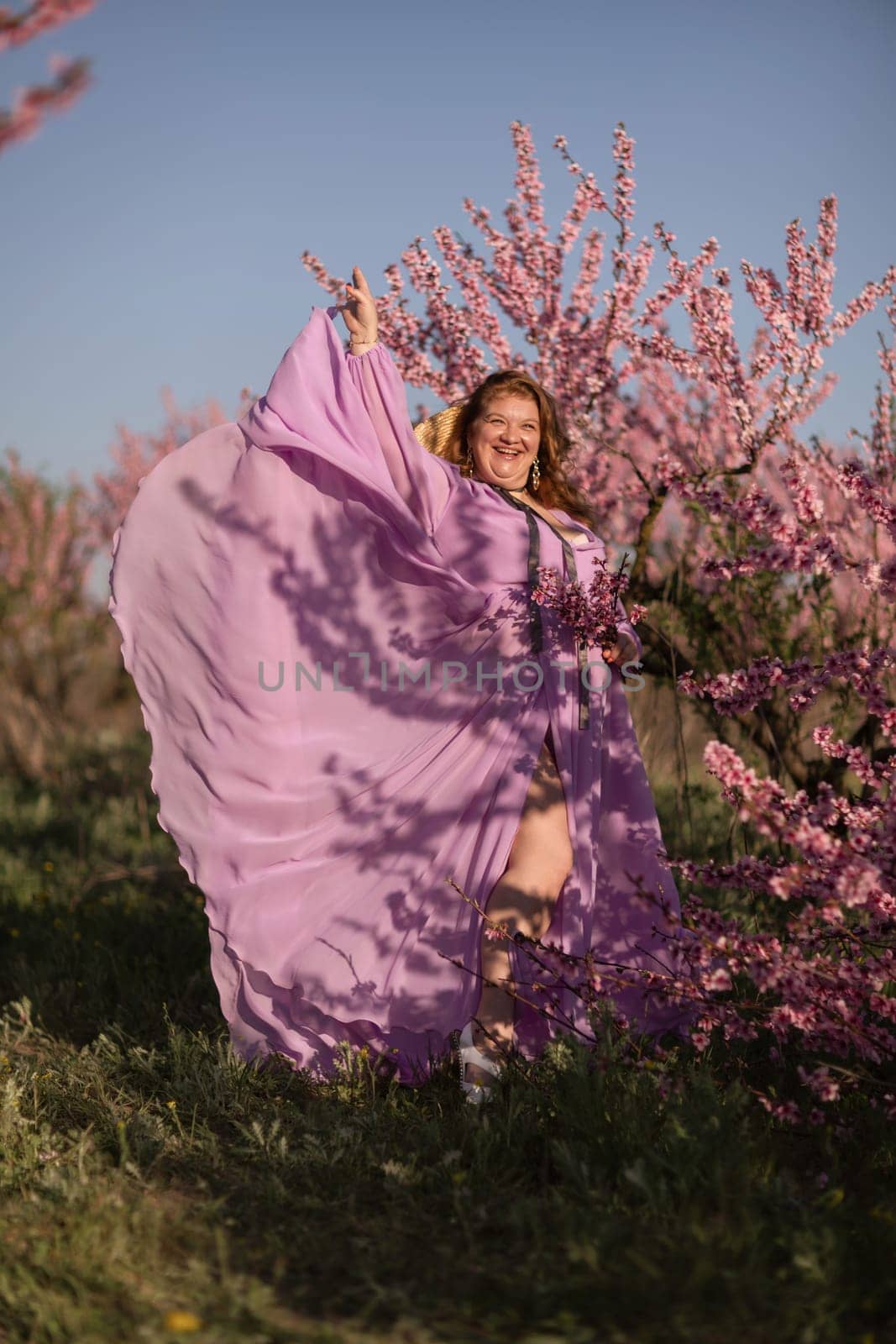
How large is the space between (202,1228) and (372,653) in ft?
5.54

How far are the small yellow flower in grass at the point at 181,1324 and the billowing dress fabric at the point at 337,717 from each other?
54.2 inches

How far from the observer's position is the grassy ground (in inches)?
78.0

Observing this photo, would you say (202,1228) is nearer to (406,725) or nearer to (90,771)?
(406,725)

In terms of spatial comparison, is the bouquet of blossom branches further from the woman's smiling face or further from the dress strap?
the woman's smiling face

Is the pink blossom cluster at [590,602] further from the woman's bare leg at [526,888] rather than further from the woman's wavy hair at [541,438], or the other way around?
the woman's wavy hair at [541,438]

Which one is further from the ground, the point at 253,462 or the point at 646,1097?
the point at 253,462

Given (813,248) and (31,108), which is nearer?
(31,108)

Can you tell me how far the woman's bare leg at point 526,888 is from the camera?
3354 millimetres

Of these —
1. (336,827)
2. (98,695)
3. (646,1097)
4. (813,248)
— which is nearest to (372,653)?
(336,827)

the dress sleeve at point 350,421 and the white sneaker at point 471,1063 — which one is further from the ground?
the dress sleeve at point 350,421

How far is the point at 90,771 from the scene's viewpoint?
8.18 m

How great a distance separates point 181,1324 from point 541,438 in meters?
2.78

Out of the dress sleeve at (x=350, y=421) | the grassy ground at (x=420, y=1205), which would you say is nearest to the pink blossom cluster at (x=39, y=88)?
the dress sleeve at (x=350, y=421)

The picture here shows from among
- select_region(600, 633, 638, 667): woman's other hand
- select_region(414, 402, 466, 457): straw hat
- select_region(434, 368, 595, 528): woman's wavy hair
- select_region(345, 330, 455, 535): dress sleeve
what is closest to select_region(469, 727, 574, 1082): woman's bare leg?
select_region(600, 633, 638, 667): woman's other hand
